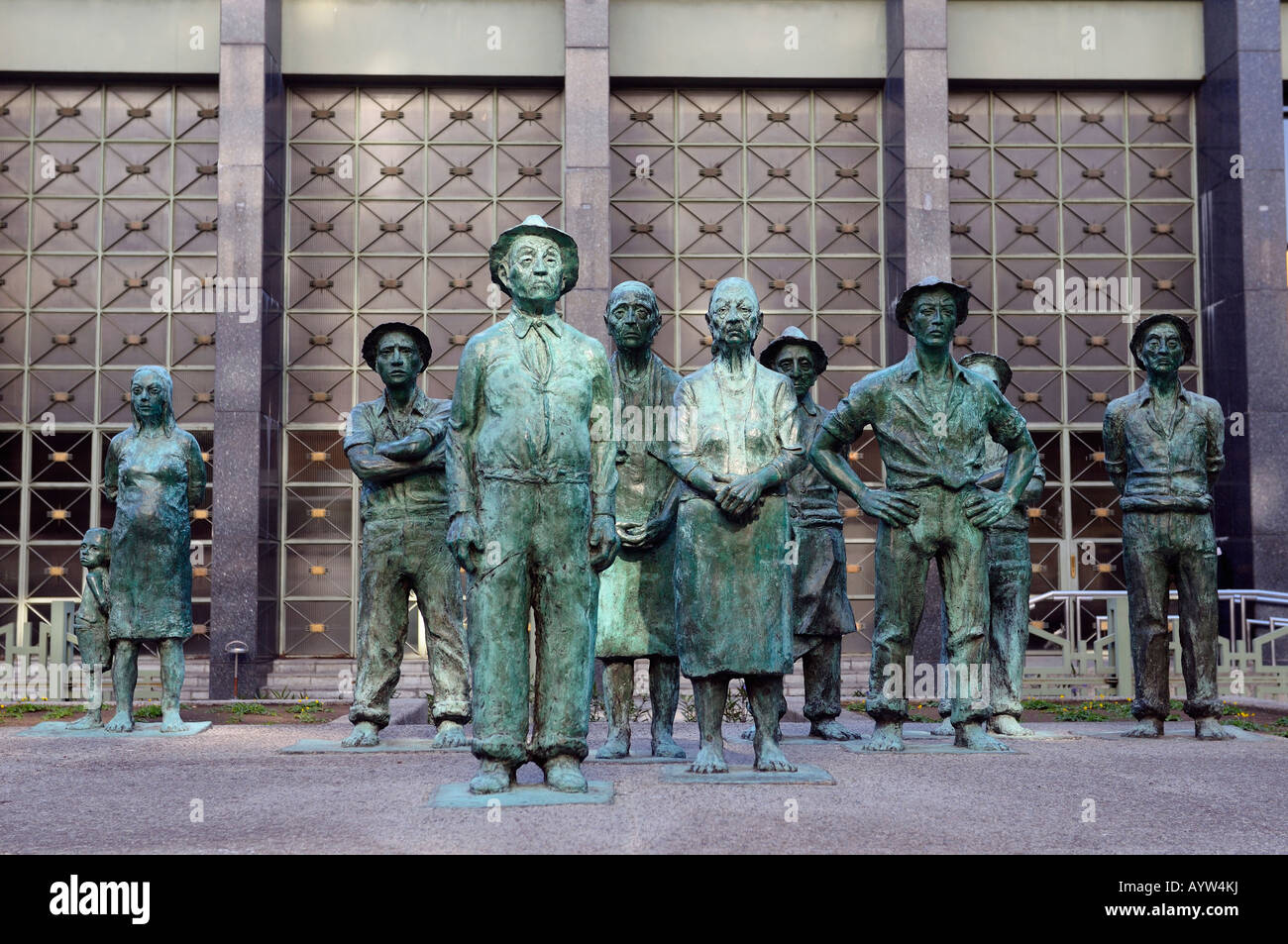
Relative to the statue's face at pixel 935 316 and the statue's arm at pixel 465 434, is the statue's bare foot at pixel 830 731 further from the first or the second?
the statue's arm at pixel 465 434

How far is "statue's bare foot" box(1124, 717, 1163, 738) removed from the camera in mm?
8281

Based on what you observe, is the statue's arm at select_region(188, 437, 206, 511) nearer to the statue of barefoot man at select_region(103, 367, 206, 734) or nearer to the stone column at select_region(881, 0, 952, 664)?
the statue of barefoot man at select_region(103, 367, 206, 734)

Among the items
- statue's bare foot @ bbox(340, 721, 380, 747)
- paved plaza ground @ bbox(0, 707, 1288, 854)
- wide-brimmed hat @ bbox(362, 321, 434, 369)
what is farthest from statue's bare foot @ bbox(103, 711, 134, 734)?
wide-brimmed hat @ bbox(362, 321, 434, 369)

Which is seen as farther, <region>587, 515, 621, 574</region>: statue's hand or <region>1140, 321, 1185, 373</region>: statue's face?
<region>1140, 321, 1185, 373</region>: statue's face

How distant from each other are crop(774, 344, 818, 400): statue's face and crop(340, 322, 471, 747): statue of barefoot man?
2.07m

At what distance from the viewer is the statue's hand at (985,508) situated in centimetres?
693

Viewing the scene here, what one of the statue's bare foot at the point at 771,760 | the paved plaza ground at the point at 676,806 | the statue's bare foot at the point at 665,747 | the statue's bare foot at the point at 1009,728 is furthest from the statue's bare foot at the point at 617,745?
the statue's bare foot at the point at 1009,728

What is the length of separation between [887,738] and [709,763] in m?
1.70

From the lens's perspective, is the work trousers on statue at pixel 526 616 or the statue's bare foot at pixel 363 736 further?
the statue's bare foot at pixel 363 736

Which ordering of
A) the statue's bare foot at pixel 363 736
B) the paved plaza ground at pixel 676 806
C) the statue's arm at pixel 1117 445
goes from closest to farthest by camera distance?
the paved plaza ground at pixel 676 806 → the statue's bare foot at pixel 363 736 → the statue's arm at pixel 1117 445

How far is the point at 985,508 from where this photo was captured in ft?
22.7

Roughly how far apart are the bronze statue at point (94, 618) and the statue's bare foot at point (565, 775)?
483cm

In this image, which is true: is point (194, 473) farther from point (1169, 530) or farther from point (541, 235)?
point (1169, 530)

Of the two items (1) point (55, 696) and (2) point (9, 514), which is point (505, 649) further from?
(2) point (9, 514)
